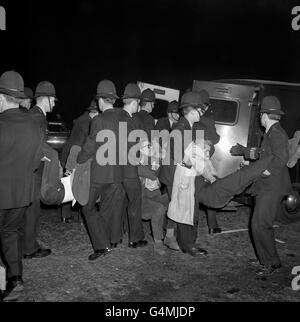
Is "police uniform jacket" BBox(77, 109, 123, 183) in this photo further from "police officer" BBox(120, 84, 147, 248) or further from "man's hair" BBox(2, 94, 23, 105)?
"man's hair" BBox(2, 94, 23, 105)

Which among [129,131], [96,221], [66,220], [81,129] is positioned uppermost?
[129,131]

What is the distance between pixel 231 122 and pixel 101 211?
129 inches

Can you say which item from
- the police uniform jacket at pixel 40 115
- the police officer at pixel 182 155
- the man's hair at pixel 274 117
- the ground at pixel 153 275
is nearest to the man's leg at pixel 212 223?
the ground at pixel 153 275

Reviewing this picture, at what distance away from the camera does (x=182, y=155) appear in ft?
15.9

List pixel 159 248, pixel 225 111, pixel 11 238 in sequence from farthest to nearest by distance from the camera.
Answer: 1. pixel 225 111
2. pixel 159 248
3. pixel 11 238

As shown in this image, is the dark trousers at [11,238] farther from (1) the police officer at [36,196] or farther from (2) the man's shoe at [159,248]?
(2) the man's shoe at [159,248]

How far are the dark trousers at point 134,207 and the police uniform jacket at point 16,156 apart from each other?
5.38ft

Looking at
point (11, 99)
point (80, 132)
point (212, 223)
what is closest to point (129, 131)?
point (80, 132)

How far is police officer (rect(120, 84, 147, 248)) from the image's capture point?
5.02m

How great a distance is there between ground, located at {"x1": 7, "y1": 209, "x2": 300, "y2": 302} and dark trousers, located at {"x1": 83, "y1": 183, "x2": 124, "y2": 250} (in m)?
0.26

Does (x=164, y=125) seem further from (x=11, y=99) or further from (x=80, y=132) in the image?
(x=11, y=99)

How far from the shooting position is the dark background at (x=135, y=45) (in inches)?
861

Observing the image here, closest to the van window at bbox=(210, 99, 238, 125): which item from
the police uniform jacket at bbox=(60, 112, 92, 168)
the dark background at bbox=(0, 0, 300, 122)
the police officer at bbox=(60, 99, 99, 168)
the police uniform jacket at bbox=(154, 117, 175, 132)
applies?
the police uniform jacket at bbox=(154, 117, 175, 132)

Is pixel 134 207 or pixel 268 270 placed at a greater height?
pixel 134 207
